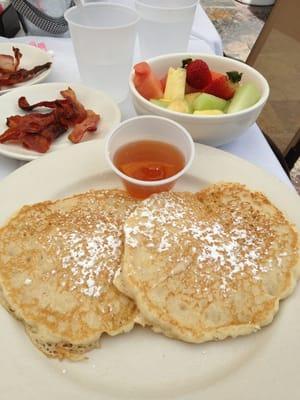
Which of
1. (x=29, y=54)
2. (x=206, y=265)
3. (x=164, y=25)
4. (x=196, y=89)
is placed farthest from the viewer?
(x=29, y=54)

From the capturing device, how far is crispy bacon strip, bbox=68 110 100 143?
1422 mm

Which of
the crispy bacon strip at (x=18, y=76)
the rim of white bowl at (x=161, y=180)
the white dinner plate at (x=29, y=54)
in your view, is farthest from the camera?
the white dinner plate at (x=29, y=54)

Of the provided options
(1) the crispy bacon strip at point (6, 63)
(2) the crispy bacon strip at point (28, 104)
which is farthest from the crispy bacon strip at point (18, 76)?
(2) the crispy bacon strip at point (28, 104)

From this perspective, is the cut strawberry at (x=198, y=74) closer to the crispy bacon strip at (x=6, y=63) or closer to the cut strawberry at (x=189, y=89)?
the cut strawberry at (x=189, y=89)

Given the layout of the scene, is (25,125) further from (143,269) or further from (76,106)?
(143,269)

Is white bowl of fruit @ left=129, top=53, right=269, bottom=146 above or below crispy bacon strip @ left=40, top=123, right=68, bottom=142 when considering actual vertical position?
above

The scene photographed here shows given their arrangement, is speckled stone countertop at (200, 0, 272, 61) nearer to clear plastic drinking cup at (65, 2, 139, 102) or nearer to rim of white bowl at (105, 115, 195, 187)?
clear plastic drinking cup at (65, 2, 139, 102)

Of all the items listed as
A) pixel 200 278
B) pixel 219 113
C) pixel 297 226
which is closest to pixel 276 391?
pixel 200 278

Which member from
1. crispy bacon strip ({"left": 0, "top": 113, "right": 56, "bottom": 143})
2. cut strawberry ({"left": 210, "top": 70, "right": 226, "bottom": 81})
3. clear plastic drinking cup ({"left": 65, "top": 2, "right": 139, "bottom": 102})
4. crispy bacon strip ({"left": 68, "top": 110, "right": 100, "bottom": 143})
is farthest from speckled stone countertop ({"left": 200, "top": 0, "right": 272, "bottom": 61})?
crispy bacon strip ({"left": 0, "top": 113, "right": 56, "bottom": 143})

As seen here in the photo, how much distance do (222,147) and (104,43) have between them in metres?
0.60

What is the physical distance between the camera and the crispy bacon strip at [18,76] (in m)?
1.68

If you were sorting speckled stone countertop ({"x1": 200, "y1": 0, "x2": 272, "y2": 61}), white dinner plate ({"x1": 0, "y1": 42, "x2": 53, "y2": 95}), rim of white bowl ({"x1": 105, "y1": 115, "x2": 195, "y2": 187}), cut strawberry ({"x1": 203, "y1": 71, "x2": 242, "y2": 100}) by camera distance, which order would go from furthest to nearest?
1. speckled stone countertop ({"x1": 200, "y1": 0, "x2": 272, "y2": 61})
2. white dinner plate ({"x1": 0, "y1": 42, "x2": 53, "y2": 95})
3. cut strawberry ({"x1": 203, "y1": 71, "x2": 242, "y2": 100})
4. rim of white bowl ({"x1": 105, "y1": 115, "x2": 195, "y2": 187})

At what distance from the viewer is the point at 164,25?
1737 millimetres

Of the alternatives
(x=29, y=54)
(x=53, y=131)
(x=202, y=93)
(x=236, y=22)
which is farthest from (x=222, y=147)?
(x=236, y=22)
